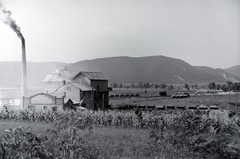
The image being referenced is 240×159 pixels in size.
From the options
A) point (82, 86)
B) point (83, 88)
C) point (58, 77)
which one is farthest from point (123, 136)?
point (58, 77)

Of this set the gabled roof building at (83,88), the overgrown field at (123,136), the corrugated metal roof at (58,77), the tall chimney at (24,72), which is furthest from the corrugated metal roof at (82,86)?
the overgrown field at (123,136)

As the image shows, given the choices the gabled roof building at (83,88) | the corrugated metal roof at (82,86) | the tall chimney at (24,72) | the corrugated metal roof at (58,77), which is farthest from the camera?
the corrugated metal roof at (58,77)

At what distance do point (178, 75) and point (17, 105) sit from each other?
548 feet

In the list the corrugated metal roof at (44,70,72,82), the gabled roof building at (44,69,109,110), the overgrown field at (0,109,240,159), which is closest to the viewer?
the overgrown field at (0,109,240,159)

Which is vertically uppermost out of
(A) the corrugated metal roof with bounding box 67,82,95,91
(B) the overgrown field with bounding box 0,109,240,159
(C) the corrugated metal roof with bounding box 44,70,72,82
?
(C) the corrugated metal roof with bounding box 44,70,72,82

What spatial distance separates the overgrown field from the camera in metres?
8.25

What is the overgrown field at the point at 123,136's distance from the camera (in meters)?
8.25

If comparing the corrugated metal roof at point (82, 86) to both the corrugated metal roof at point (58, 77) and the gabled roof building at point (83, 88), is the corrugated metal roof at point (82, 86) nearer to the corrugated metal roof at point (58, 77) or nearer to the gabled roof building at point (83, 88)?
the gabled roof building at point (83, 88)

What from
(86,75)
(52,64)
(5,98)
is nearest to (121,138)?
(5,98)

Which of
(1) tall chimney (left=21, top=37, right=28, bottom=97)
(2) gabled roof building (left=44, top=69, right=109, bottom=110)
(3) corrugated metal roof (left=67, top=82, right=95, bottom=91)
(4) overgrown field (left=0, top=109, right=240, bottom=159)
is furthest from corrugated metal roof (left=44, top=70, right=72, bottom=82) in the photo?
(4) overgrown field (left=0, top=109, right=240, bottom=159)

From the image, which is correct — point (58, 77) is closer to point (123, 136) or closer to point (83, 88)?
point (83, 88)

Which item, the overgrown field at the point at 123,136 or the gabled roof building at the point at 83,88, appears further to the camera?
the gabled roof building at the point at 83,88

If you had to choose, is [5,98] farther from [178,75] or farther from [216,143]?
[178,75]

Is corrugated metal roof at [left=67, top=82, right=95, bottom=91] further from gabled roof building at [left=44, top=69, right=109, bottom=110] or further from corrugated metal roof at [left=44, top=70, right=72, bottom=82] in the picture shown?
corrugated metal roof at [left=44, top=70, right=72, bottom=82]
